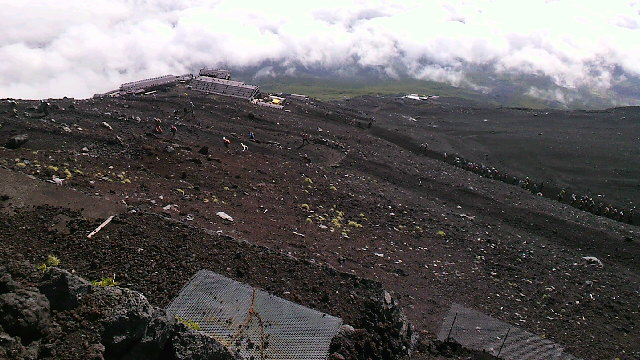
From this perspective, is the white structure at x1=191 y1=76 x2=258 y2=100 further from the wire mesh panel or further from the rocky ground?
the wire mesh panel

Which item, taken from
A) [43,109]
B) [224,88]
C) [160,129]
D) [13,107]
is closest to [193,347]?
[160,129]

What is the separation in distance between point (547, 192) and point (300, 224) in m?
23.5

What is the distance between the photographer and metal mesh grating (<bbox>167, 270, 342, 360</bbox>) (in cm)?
792

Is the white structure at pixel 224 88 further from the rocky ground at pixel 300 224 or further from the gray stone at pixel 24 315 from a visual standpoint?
the gray stone at pixel 24 315

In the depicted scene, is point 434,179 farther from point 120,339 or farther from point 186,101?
point 120,339

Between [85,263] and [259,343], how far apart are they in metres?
4.52

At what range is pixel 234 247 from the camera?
38.5ft

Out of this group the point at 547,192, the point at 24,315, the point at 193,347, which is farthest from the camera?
the point at 547,192

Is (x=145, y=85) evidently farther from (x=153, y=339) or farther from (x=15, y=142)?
(x=153, y=339)

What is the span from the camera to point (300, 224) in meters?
17.2

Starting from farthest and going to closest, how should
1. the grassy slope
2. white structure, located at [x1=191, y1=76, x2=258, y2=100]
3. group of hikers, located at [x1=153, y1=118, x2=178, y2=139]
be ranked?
the grassy slope
white structure, located at [x1=191, y1=76, x2=258, y2=100]
group of hikers, located at [x1=153, y1=118, x2=178, y2=139]

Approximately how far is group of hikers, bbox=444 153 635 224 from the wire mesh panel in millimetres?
19790

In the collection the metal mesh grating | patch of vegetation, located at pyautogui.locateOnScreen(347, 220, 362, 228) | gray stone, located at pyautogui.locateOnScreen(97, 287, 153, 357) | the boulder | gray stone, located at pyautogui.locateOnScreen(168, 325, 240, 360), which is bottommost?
patch of vegetation, located at pyautogui.locateOnScreen(347, 220, 362, 228)

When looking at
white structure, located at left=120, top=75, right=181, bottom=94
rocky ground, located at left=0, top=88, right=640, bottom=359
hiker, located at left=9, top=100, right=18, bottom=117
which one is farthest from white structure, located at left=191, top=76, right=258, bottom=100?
hiker, located at left=9, top=100, right=18, bottom=117
